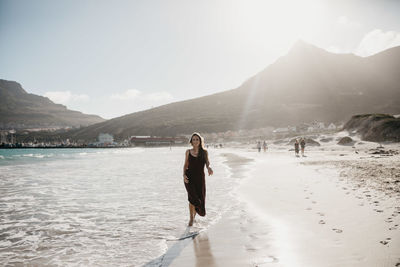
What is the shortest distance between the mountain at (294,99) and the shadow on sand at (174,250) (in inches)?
5219

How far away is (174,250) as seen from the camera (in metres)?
4.69

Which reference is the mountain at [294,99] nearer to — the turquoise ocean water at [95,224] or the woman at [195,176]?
the turquoise ocean water at [95,224]

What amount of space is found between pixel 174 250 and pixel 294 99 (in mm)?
158409

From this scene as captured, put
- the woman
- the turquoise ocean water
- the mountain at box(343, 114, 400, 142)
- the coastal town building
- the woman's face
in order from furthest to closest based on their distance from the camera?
1. the coastal town building
2. the mountain at box(343, 114, 400, 142)
3. the woman
4. the woman's face
5. the turquoise ocean water

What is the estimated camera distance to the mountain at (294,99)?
13600 centimetres

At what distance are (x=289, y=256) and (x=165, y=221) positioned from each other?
11.7 feet

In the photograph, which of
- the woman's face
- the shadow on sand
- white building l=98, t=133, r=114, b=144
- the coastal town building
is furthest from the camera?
white building l=98, t=133, r=114, b=144

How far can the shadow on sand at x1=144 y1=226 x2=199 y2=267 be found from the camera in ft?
13.7

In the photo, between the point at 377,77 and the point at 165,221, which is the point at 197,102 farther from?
the point at 165,221

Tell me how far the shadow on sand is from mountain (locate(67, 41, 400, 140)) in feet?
435

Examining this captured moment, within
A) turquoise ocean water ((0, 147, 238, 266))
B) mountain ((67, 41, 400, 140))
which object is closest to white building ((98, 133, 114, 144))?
mountain ((67, 41, 400, 140))

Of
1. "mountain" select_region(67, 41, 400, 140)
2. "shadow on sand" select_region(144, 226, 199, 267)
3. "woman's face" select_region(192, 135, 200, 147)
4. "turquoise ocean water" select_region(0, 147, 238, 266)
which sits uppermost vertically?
Answer: "mountain" select_region(67, 41, 400, 140)

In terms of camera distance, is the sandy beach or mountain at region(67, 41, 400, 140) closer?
the sandy beach

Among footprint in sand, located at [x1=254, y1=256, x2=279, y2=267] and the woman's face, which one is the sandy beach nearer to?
footprint in sand, located at [x1=254, y1=256, x2=279, y2=267]
